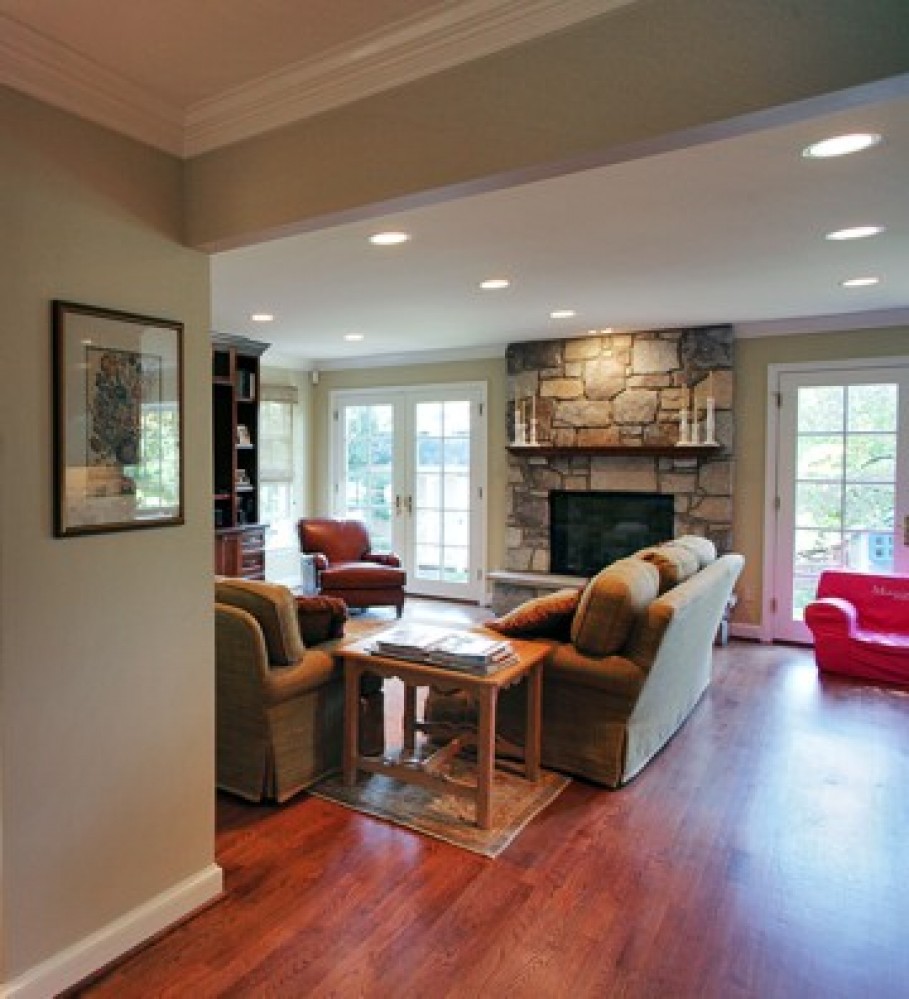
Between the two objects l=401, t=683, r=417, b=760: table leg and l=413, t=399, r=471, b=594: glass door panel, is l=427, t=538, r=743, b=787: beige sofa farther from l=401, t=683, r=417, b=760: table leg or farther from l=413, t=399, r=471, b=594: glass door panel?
l=413, t=399, r=471, b=594: glass door panel

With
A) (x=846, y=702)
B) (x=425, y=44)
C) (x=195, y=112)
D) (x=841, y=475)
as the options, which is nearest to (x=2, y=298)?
(x=195, y=112)

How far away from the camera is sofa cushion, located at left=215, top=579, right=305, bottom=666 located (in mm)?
2766

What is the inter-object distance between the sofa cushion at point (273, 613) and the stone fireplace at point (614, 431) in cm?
334

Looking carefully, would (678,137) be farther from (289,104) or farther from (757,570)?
(757,570)

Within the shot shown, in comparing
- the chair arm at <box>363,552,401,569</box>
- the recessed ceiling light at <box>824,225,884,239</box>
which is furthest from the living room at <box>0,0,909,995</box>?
the chair arm at <box>363,552,401,569</box>

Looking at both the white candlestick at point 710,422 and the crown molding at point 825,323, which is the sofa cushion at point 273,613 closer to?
the white candlestick at point 710,422

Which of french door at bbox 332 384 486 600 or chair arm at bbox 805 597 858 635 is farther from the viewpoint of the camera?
french door at bbox 332 384 486 600

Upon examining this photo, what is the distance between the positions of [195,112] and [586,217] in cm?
155

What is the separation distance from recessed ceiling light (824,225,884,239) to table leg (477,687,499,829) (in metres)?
2.47

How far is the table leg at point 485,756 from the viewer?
262 centimetres

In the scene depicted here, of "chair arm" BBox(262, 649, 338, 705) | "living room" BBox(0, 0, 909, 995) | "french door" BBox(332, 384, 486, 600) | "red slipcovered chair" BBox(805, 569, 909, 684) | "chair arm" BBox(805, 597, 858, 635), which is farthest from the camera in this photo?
"french door" BBox(332, 384, 486, 600)

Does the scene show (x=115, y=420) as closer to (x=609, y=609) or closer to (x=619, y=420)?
(x=609, y=609)

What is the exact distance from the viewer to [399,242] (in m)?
3.25

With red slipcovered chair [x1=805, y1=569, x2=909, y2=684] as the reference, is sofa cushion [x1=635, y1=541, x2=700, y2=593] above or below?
above
